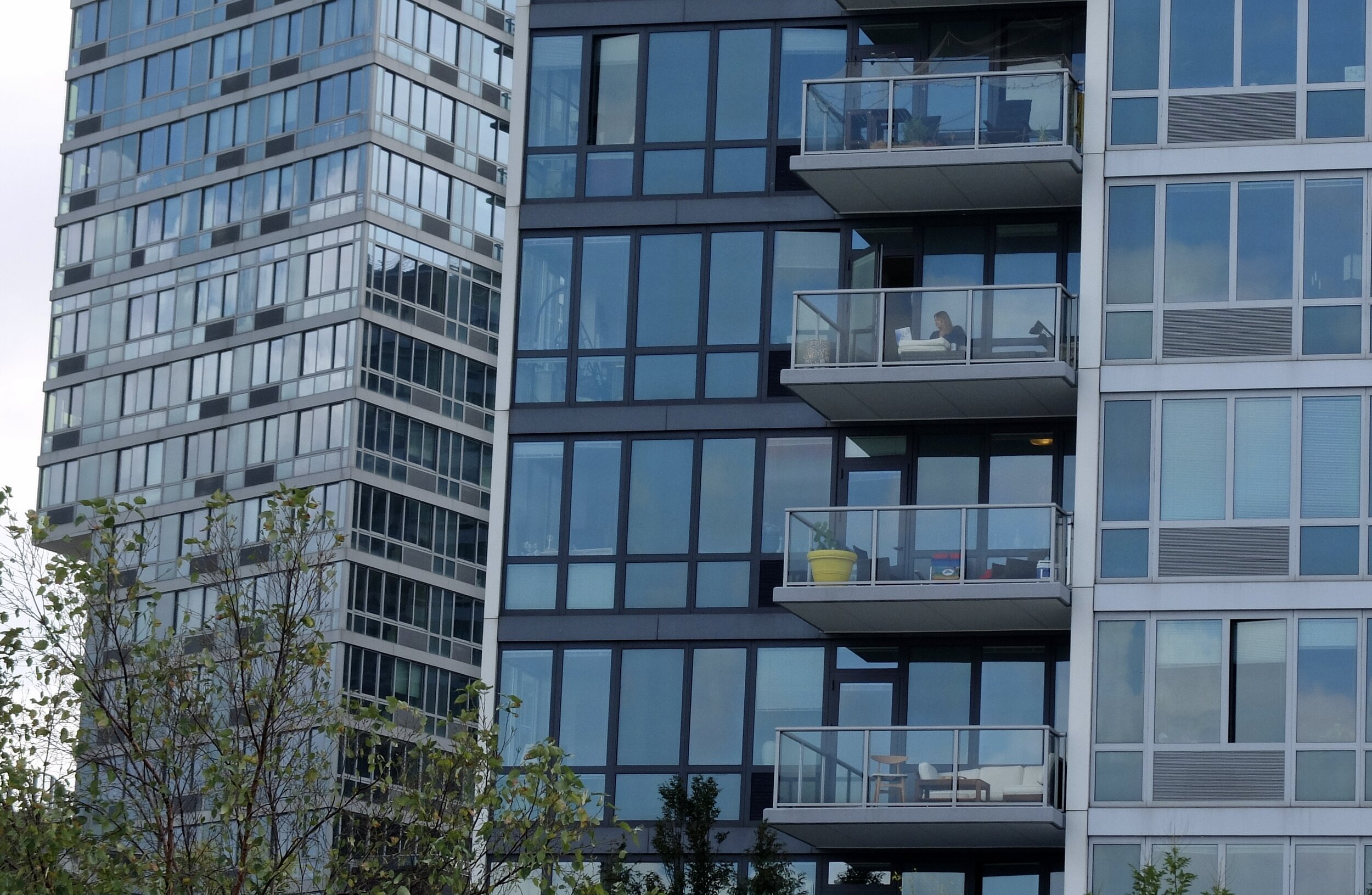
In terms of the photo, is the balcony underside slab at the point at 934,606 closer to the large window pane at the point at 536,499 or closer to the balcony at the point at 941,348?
the balcony at the point at 941,348

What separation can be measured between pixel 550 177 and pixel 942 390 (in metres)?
6.38

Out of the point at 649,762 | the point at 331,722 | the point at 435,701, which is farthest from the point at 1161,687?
the point at 435,701

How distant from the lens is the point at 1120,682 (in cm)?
2977

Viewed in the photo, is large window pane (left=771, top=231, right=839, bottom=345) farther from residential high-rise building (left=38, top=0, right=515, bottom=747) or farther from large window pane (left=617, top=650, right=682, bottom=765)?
residential high-rise building (left=38, top=0, right=515, bottom=747)

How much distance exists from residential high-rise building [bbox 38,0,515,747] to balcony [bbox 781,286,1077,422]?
3919 centimetres

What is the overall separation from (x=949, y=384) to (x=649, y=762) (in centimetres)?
587

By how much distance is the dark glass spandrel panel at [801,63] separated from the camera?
33.3m

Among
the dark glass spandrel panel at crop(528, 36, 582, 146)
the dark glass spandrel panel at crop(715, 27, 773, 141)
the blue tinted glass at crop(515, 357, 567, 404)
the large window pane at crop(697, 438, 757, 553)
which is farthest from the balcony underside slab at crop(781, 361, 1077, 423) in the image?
the dark glass spandrel panel at crop(528, 36, 582, 146)

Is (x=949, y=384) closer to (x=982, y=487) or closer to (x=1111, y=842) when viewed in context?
(x=982, y=487)

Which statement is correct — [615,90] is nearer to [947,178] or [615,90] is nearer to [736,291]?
[736,291]

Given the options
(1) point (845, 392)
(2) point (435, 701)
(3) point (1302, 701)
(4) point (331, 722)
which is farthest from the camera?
(2) point (435, 701)

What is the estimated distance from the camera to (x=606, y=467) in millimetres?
32844

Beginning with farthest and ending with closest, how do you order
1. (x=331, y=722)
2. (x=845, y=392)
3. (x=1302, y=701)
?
1. (x=845, y=392)
2. (x=1302, y=701)
3. (x=331, y=722)

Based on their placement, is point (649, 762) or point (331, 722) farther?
point (649, 762)
